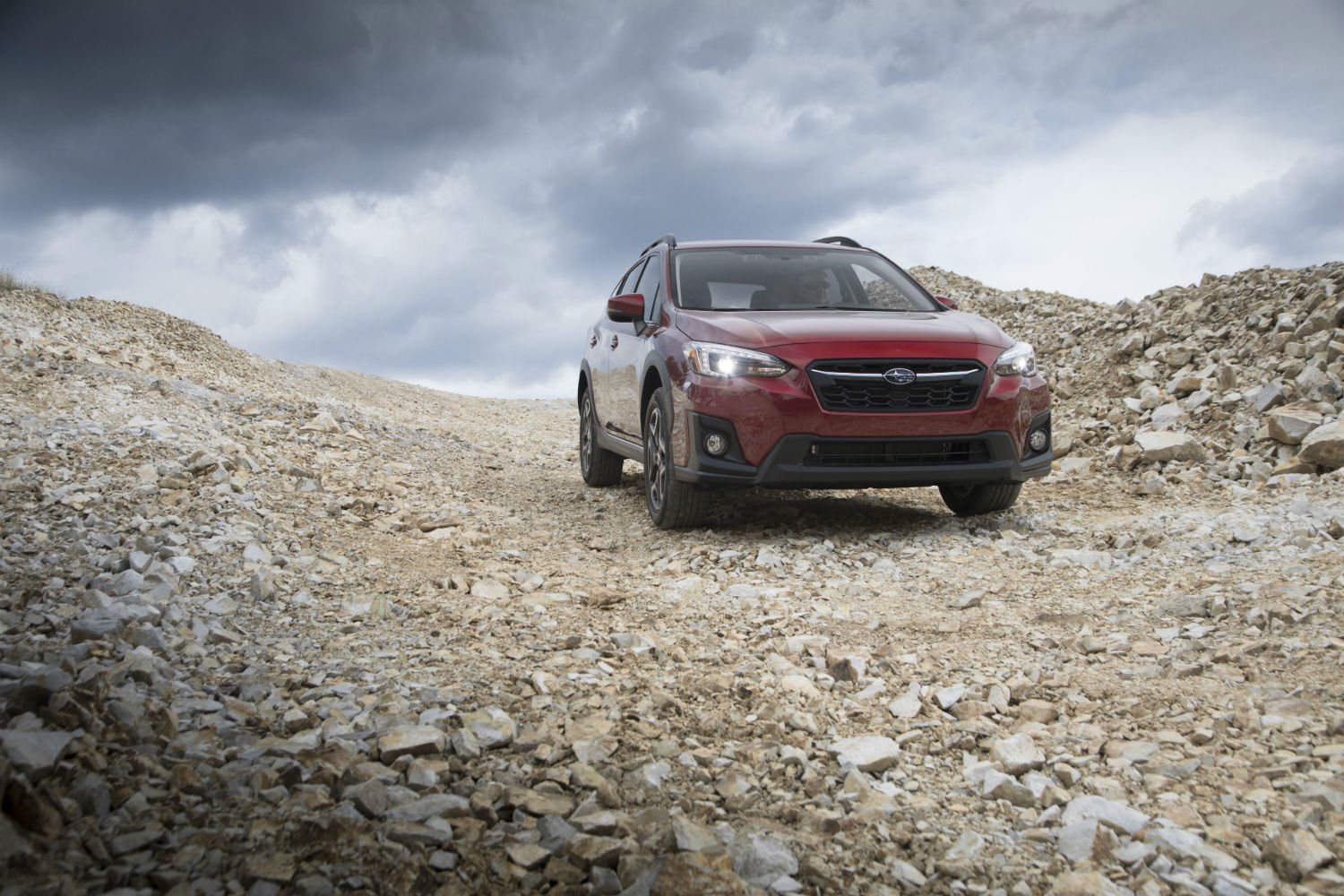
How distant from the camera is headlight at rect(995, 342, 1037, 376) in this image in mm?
5789

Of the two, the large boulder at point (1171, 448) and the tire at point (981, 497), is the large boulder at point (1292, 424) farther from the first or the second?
the tire at point (981, 497)

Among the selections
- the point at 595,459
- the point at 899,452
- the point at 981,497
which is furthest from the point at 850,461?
the point at 595,459

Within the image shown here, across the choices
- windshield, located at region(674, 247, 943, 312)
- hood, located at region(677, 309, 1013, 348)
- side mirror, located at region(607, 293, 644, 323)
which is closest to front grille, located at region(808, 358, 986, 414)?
hood, located at region(677, 309, 1013, 348)

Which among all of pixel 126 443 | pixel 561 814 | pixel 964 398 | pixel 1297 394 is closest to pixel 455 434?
pixel 126 443

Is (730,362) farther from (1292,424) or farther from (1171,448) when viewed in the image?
(1292,424)

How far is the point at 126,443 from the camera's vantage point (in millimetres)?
6539

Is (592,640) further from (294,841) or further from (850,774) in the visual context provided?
(294,841)

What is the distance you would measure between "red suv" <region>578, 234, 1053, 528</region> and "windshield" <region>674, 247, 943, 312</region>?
36 mm

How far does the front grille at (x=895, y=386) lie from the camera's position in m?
5.43

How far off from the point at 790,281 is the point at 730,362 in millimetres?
1542

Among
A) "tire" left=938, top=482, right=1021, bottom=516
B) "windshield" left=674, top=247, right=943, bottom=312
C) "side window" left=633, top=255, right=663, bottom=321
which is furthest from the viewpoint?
"side window" left=633, top=255, right=663, bottom=321

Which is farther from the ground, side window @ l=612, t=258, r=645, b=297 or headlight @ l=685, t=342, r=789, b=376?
side window @ l=612, t=258, r=645, b=297

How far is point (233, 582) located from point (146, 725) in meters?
1.90

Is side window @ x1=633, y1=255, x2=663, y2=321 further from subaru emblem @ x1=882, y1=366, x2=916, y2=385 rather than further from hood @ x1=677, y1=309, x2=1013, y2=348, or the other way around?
subaru emblem @ x1=882, y1=366, x2=916, y2=385
